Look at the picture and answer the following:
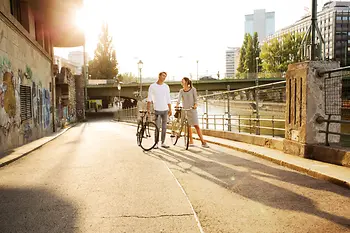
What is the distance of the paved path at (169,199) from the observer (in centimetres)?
315

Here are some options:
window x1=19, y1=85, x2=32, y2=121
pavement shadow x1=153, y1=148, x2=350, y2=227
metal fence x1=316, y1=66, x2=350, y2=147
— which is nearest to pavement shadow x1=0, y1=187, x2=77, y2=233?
pavement shadow x1=153, y1=148, x2=350, y2=227

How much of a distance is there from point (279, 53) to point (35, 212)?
73681mm

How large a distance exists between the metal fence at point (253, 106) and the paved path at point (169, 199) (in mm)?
2316

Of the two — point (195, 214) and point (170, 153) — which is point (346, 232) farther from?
point (170, 153)

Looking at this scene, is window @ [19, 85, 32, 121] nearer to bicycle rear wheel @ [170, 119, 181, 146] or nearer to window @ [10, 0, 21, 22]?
window @ [10, 0, 21, 22]

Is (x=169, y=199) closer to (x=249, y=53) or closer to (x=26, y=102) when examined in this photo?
(x=26, y=102)

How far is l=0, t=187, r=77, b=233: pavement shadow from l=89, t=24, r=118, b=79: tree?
78.1 m

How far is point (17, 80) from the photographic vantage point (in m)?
11.5

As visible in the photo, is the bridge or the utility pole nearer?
the utility pole

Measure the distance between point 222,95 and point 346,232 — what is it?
902 cm

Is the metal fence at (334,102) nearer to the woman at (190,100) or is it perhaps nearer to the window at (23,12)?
the woman at (190,100)

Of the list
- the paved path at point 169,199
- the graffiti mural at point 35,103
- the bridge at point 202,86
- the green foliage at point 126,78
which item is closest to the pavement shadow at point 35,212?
the paved path at point 169,199

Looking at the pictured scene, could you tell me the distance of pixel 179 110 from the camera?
939 cm

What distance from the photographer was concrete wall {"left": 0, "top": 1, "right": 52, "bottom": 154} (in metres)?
9.76
